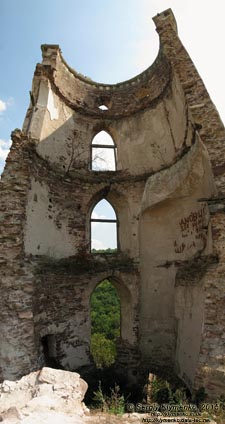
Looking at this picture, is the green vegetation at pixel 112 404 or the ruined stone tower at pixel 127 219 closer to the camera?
the green vegetation at pixel 112 404

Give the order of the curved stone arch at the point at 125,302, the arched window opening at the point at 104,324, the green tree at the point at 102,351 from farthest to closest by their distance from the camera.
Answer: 1. the arched window opening at the point at 104,324
2. the green tree at the point at 102,351
3. the curved stone arch at the point at 125,302

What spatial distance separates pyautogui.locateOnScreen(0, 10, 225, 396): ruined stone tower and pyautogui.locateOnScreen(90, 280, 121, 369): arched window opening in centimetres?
412

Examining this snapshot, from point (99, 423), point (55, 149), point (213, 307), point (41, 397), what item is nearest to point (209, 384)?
point (213, 307)

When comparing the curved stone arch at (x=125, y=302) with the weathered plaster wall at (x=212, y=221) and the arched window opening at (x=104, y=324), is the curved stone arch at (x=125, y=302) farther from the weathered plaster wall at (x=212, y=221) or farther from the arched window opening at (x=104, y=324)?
the weathered plaster wall at (x=212, y=221)

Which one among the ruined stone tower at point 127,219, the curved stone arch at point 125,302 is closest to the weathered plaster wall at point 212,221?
the ruined stone tower at point 127,219

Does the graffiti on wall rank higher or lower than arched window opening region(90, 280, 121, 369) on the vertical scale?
higher

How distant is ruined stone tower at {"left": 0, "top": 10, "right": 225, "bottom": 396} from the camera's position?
6.04 metres

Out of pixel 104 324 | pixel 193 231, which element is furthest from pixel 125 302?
pixel 104 324

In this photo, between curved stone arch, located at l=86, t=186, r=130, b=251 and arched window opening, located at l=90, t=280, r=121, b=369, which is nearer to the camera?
curved stone arch, located at l=86, t=186, r=130, b=251

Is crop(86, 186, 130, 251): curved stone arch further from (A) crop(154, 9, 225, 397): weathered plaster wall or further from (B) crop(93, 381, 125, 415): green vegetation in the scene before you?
(B) crop(93, 381, 125, 415): green vegetation

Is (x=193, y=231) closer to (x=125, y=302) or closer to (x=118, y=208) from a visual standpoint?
(x=118, y=208)

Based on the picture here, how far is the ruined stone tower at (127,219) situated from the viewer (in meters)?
6.04

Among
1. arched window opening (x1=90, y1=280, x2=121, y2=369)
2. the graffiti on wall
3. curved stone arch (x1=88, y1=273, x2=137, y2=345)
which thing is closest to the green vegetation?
curved stone arch (x1=88, y1=273, x2=137, y2=345)

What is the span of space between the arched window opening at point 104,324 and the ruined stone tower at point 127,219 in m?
4.12
